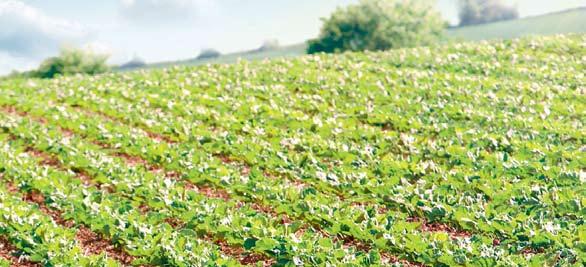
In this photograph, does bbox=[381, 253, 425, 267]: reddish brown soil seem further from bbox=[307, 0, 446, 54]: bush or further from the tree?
the tree

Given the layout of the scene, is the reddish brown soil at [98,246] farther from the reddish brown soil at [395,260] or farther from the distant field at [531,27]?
the distant field at [531,27]

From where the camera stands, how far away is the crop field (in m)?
→ 9.84

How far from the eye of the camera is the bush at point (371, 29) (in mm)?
44656

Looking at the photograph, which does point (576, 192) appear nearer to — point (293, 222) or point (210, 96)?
point (293, 222)

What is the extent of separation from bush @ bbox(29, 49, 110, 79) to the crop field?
2048 centimetres

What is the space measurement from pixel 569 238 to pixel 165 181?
6266 mm

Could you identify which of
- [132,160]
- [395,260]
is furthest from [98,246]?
[132,160]

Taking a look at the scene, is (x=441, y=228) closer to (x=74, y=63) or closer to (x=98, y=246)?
(x=98, y=246)

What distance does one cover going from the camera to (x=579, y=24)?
5416 cm

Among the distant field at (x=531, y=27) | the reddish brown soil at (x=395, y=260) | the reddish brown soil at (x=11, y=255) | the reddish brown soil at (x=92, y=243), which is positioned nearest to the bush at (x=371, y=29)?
the distant field at (x=531, y=27)

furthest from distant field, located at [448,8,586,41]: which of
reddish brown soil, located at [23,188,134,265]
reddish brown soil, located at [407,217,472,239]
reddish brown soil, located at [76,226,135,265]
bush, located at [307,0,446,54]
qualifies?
reddish brown soil, located at [76,226,135,265]

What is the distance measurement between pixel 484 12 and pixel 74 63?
39.9 metres

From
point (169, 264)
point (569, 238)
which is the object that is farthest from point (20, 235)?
point (569, 238)

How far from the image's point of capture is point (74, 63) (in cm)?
4428
